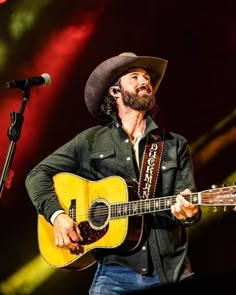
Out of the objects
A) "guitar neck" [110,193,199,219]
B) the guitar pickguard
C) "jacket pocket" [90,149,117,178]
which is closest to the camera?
"guitar neck" [110,193,199,219]

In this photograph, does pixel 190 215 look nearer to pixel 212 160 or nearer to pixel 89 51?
pixel 212 160

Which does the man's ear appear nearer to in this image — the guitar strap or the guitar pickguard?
the guitar strap

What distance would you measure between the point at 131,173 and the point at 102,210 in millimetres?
193

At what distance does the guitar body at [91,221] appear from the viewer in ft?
7.29

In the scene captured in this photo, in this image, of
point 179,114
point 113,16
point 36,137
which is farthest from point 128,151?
point 113,16

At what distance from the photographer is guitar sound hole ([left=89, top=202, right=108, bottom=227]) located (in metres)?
2.31

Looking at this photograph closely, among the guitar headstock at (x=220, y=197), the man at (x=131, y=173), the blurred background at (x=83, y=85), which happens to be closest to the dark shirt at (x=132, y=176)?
the man at (x=131, y=173)

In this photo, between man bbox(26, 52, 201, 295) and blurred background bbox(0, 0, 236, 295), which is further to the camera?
blurred background bbox(0, 0, 236, 295)

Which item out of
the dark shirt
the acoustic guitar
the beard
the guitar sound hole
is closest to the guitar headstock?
the acoustic guitar

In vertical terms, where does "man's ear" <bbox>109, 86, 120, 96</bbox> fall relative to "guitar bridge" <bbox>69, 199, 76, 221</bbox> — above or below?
above

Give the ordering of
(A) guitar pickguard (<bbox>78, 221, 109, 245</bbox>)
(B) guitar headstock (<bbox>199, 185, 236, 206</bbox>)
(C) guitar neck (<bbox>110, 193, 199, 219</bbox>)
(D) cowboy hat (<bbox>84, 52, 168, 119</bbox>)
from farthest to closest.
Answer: (D) cowboy hat (<bbox>84, 52, 168, 119</bbox>) → (A) guitar pickguard (<bbox>78, 221, 109, 245</bbox>) → (C) guitar neck (<bbox>110, 193, 199, 219</bbox>) → (B) guitar headstock (<bbox>199, 185, 236, 206</bbox>)

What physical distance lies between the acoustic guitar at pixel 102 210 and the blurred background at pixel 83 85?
309 millimetres

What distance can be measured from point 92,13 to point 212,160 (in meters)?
1.01

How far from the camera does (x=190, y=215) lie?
2.12 meters
